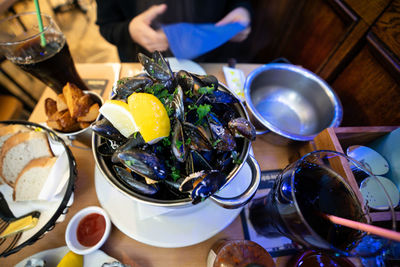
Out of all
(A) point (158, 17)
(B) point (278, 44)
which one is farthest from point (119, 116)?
(B) point (278, 44)

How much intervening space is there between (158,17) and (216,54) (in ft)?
2.20

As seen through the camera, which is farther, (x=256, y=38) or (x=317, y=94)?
(x=256, y=38)

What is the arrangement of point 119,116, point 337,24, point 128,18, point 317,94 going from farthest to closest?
point 128,18 → point 337,24 → point 317,94 → point 119,116

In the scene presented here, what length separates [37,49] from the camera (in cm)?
93

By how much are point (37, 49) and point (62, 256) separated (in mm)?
946

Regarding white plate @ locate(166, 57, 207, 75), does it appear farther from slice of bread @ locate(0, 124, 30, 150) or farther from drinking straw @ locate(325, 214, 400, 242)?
drinking straw @ locate(325, 214, 400, 242)

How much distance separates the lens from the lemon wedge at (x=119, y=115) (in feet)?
2.06

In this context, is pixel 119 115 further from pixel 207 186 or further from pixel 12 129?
pixel 12 129

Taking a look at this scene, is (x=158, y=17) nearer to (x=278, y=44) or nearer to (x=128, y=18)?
(x=128, y=18)

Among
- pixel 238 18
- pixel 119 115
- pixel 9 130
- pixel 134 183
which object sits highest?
pixel 238 18

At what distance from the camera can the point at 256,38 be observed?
2186mm

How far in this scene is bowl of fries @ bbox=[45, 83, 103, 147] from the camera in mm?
830

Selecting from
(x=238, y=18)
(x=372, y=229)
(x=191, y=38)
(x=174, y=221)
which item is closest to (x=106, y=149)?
(x=174, y=221)

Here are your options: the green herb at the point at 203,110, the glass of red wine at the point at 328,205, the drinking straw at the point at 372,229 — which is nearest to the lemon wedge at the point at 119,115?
the green herb at the point at 203,110
